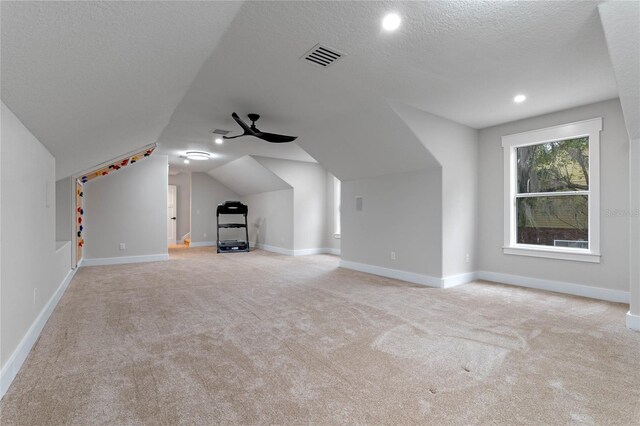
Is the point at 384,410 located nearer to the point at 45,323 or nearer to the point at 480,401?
the point at 480,401

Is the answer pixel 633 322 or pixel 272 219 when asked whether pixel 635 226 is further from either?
pixel 272 219

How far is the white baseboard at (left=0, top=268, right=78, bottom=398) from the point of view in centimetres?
192

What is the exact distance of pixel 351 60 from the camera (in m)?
2.87

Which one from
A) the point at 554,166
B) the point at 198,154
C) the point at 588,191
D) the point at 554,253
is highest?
the point at 198,154

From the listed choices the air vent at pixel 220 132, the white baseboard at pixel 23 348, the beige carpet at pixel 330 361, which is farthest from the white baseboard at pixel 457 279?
the white baseboard at pixel 23 348

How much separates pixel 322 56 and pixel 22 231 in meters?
2.74

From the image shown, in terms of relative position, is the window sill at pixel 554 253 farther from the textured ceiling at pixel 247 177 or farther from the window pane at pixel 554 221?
the textured ceiling at pixel 247 177

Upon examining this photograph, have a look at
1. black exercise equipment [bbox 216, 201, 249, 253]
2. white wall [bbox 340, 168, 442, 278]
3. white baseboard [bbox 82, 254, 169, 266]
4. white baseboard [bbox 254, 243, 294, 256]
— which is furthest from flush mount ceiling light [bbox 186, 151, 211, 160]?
white wall [bbox 340, 168, 442, 278]

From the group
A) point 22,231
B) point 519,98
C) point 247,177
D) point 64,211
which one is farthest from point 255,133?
point 247,177

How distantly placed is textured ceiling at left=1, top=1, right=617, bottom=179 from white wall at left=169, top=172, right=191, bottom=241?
706cm

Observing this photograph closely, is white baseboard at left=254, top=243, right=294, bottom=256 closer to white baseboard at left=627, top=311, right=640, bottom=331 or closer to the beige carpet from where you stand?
the beige carpet

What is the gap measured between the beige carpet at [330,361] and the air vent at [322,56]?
244 centimetres

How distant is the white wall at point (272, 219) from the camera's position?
8.53 meters

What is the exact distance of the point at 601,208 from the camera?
3977 mm
